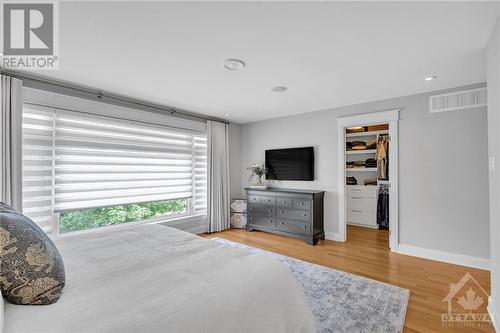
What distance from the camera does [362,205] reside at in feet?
17.7

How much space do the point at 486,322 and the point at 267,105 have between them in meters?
3.64

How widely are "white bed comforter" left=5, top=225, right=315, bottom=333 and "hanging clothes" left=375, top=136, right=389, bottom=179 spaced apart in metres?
4.65

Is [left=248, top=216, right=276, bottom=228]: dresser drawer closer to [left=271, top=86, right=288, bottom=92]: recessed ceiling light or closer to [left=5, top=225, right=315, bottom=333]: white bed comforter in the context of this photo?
[left=271, top=86, right=288, bottom=92]: recessed ceiling light

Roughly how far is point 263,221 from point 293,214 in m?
0.73

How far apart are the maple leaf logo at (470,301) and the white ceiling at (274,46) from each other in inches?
96.5

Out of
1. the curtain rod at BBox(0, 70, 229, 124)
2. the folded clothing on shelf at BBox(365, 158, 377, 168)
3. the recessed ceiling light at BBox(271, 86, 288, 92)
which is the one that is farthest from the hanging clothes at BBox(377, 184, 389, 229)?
the curtain rod at BBox(0, 70, 229, 124)

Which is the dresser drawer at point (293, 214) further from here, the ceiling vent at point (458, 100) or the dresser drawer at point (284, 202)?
the ceiling vent at point (458, 100)

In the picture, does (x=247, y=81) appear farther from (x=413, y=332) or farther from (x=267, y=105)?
(x=413, y=332)

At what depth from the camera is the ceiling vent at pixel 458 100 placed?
10.1ft

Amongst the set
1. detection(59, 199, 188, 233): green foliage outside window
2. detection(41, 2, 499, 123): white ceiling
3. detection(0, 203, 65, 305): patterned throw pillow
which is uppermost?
detection(41, 2, 499, 123): white ceiling

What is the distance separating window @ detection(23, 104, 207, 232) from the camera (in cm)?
292

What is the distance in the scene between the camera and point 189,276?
130cm

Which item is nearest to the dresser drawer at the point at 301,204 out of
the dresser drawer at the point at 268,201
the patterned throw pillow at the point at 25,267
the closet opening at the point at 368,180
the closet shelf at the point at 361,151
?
the dresser drawer at the point at 268,201

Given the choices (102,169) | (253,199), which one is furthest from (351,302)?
(102,169)
